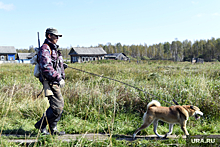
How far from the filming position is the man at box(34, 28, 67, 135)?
3.34 m

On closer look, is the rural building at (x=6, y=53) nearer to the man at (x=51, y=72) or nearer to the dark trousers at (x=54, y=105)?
the man at (x=51, y=72)

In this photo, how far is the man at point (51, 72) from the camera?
334 centimetres

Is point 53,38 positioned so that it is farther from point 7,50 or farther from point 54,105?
point 7,50

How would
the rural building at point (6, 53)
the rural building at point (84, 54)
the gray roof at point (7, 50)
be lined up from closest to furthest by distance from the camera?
the rural building at point (84, 54) → the rural building at point (6, 53) → the gray roof at point (7, 50)

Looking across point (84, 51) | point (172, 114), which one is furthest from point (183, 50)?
point (172, 114)

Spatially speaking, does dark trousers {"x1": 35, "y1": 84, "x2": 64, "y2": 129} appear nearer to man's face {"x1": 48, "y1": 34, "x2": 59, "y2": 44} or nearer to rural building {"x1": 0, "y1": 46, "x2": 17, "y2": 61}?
man's face {"x1": 48, "y1": 34, "x2": 59, "y2": 44}

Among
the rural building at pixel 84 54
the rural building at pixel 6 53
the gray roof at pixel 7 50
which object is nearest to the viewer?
the rural building at pixel 84 54

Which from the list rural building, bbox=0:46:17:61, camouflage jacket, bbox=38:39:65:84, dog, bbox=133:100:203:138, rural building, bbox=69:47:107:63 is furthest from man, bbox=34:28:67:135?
rural building, bbox=0:46:17:61

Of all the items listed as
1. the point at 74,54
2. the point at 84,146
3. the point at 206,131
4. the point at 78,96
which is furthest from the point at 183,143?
the point at 74,54

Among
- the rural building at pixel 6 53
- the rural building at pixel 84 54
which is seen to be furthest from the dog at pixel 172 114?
the rural building at pixel 6 53

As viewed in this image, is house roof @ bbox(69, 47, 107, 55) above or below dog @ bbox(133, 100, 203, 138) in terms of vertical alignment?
above

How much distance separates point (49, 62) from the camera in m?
3.36

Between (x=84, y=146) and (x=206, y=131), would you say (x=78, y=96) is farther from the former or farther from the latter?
(x=206, y=131)

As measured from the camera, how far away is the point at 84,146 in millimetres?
3330
